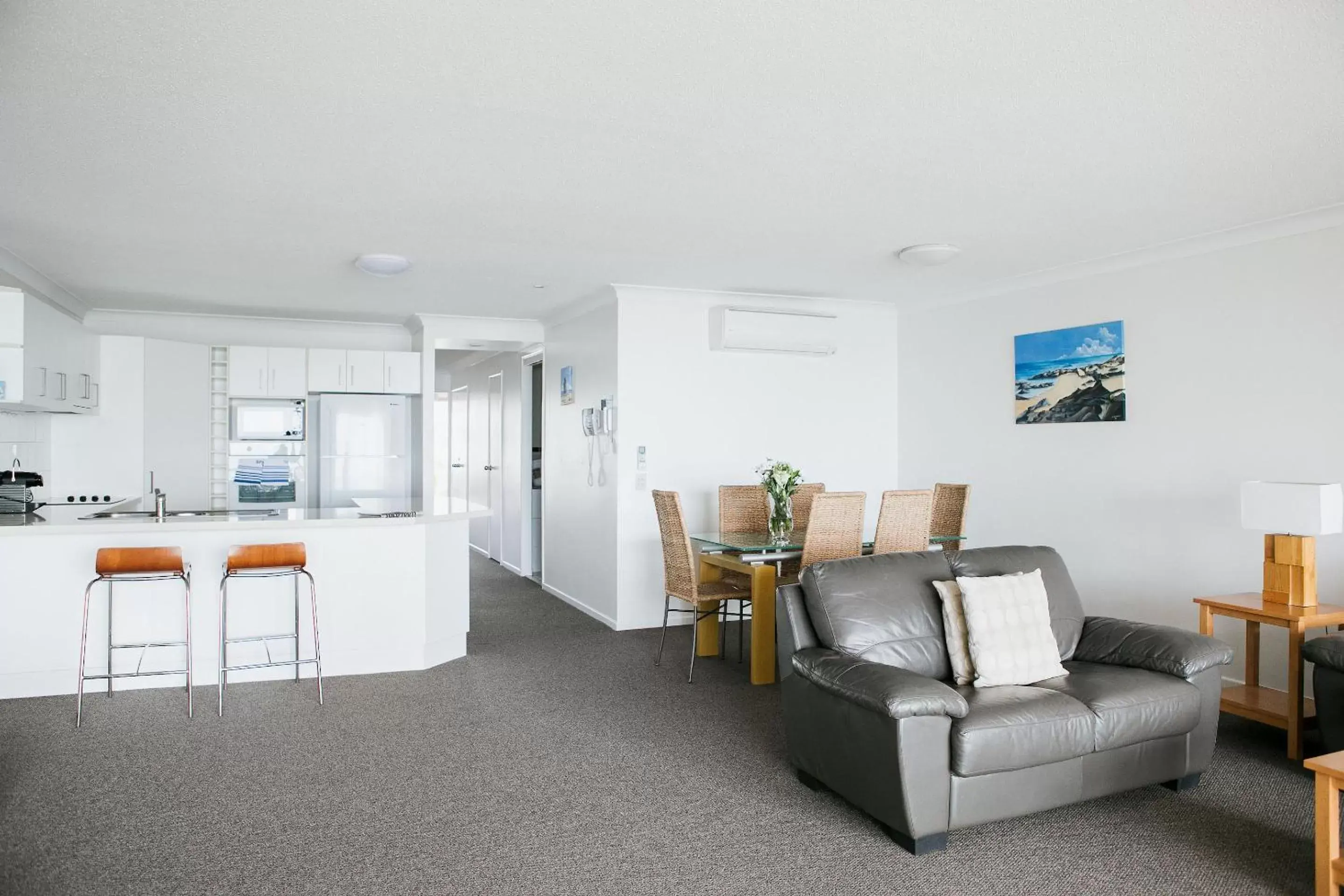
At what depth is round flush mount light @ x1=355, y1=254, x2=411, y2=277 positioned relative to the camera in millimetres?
5051

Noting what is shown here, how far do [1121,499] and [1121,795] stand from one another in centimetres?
243

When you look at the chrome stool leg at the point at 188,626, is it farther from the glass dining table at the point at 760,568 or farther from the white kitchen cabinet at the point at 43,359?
the glass dining table at the point at 760,568

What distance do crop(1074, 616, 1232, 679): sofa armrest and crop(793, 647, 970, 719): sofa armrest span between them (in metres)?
0.92

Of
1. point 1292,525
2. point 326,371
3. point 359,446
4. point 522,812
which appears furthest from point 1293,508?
point 326,371

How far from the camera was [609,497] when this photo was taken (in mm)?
6328

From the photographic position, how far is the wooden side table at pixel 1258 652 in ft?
11.9

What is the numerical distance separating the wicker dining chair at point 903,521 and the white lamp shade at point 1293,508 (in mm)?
1563

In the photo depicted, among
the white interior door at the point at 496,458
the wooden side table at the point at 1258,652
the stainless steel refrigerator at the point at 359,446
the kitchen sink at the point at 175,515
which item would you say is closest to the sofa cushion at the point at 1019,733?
the wooden side table at the point at 1258,652

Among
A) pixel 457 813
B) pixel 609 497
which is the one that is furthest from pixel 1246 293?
pixel 457 813

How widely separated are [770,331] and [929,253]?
1.63 m

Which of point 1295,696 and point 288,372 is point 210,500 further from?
point 1295,696

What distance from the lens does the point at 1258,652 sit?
4.18 m

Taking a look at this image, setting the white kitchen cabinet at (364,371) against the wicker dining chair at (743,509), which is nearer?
the wicker dining chair at (743,509)

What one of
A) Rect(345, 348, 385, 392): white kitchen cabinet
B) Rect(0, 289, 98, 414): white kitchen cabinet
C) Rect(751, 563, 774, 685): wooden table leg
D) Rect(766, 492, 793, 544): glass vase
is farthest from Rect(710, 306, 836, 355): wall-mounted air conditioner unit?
Rect(0, 289, 98, 414): white kitchen cabinet
